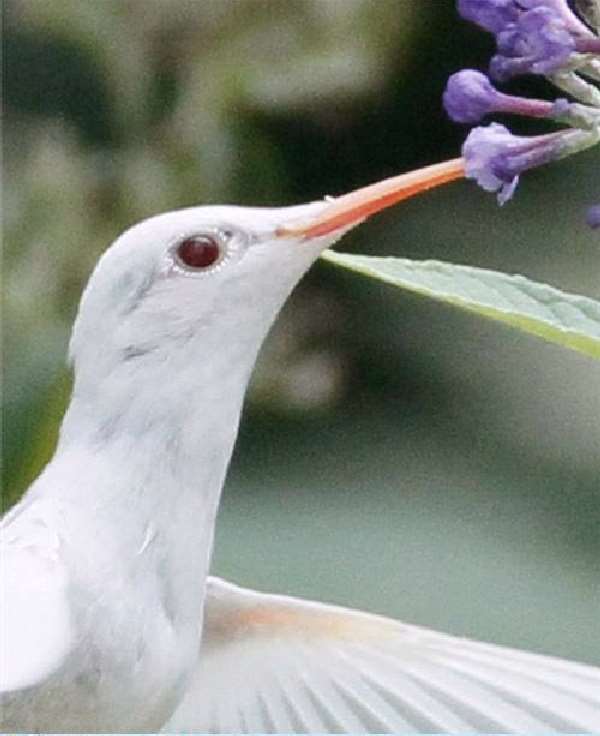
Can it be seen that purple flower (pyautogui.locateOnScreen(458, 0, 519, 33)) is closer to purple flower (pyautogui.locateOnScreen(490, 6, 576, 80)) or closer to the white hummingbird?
purple flower (pyautogui.locateOnScreen(490, 6, 576, 80))

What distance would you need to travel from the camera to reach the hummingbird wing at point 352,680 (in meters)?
0.68

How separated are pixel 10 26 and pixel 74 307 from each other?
0.59ft

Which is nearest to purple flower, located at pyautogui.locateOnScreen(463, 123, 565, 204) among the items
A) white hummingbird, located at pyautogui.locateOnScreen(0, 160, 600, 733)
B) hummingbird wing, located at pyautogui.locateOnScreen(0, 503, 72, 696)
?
white hummingbird, located at pyautogui.locateOnScreen(0, 160, 600, 733)

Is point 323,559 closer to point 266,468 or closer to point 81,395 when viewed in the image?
point 266,468

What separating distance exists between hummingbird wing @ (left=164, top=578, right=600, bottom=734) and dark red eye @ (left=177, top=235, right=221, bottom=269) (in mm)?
164

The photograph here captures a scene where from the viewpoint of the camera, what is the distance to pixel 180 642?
63cm

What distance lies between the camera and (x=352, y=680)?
677mm

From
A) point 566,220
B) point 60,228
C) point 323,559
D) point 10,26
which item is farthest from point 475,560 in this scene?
→ point 10,26

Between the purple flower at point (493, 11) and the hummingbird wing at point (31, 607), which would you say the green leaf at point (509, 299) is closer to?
the purple flower at point (493, 11)

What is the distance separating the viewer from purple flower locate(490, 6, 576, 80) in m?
0.41

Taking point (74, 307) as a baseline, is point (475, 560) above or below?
below

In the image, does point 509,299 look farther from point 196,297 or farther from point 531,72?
point 196,297

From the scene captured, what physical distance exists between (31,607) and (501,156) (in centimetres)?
30

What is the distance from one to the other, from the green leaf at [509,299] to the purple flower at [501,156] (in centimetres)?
4
